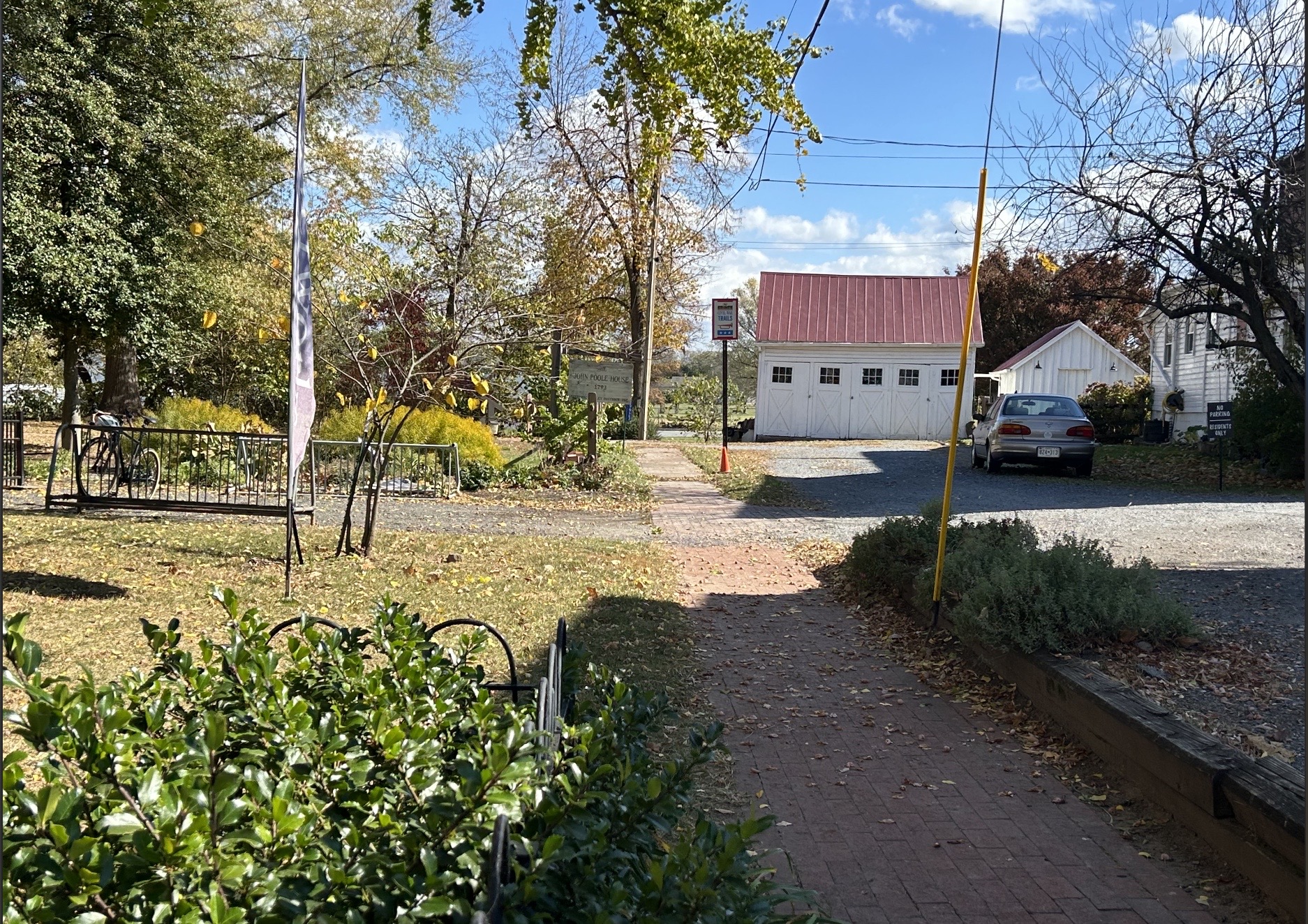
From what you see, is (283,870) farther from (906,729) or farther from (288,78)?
(288,78)

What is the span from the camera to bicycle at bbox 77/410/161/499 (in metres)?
11.7

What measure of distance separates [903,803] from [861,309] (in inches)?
1306

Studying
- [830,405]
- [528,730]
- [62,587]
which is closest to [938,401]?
[830,405]

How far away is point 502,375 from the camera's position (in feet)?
92.0

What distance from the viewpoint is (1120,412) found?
31.4 metres

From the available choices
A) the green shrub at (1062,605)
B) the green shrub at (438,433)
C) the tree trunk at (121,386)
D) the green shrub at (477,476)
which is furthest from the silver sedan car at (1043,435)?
the tree trunk at (121,386)

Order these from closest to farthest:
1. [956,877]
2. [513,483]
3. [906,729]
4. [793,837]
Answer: [956,877] < [793,837] < [906,729] < [513,483]

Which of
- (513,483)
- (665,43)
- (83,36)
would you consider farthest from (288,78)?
(665,43)

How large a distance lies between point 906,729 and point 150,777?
4.89 metres

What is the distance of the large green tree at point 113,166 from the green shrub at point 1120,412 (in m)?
23.3

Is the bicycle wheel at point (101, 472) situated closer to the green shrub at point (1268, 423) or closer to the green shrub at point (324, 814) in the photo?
the green shrub at point (324, 814)

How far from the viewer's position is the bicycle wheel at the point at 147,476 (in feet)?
43.6

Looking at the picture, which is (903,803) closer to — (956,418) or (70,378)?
(956,418)

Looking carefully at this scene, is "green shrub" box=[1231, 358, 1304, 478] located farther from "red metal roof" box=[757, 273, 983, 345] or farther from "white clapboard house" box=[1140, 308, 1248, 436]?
"red metal roof" box=[757, 273, 983, 345]
